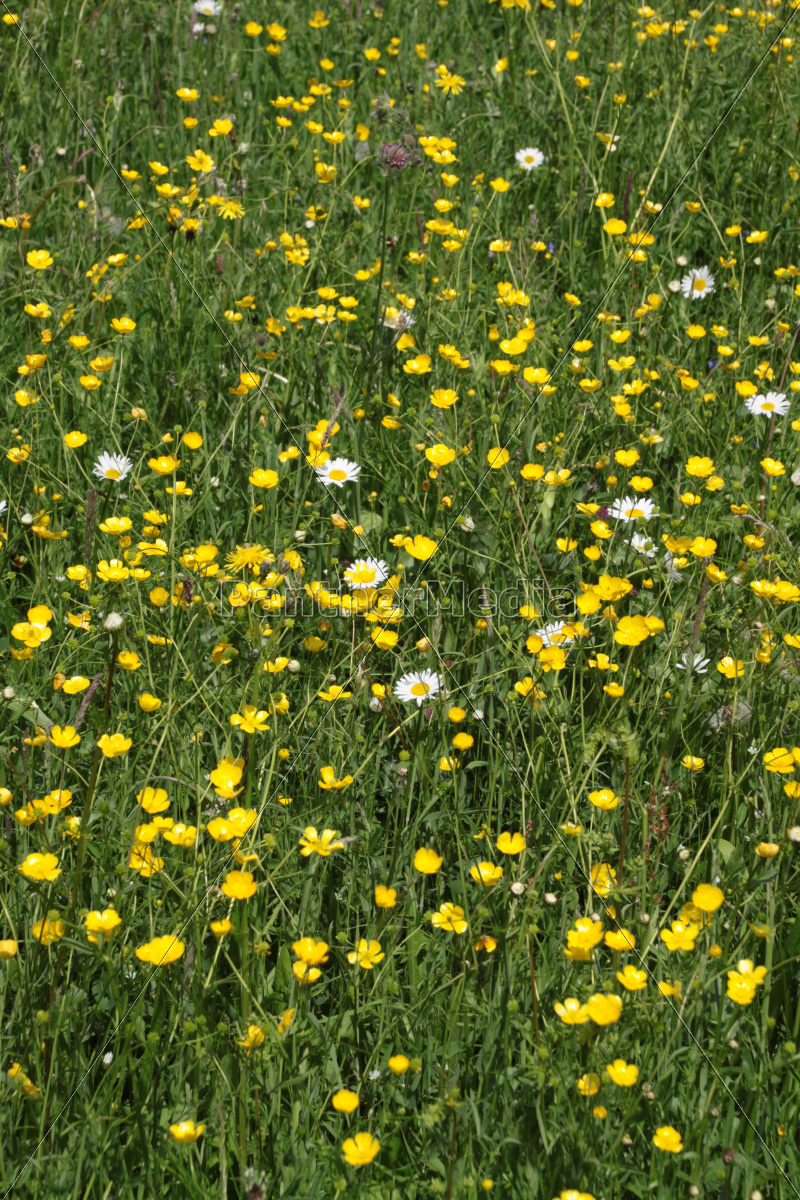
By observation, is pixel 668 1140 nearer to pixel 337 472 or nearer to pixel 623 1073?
pixel 623 1073

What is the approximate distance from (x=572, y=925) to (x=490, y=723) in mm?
441

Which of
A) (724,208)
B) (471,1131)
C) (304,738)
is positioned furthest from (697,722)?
(724,208)

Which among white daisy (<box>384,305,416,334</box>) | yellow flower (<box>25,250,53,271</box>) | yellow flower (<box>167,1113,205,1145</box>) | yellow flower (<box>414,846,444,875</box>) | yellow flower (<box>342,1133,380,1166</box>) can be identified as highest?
yellow flower (<box>25,250,53,271</box>)

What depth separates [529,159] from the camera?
345cm

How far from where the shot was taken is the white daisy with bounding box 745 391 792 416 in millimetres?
2526

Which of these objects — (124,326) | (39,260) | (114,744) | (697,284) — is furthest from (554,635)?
(39,260)

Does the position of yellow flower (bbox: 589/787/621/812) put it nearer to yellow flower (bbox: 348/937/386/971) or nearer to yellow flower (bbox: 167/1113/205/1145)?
yellow flower (bbox: 348/937/386/971)

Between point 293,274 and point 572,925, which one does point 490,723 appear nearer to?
point 572,925

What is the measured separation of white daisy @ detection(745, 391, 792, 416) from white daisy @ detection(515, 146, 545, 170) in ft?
A: 4.38

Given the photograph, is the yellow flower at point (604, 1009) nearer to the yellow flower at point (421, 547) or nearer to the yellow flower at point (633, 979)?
the yellow flower at point (633, 979)

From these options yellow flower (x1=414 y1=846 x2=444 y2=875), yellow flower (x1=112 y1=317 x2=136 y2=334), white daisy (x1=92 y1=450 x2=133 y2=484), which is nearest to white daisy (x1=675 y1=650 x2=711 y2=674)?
yellow flower (x1=414 y1=846 x2=444 y2=875)

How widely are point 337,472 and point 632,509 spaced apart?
667mm

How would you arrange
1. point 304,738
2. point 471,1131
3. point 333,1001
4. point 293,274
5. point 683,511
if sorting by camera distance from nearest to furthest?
1. point 471,1131
2. point 333,1001
3. point 304,738
4. point 683,511
5. point 293,274

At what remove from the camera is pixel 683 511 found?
2.37 meters
